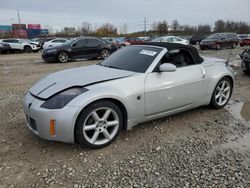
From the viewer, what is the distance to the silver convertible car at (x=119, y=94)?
2.73m

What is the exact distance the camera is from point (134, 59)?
3.70 meters

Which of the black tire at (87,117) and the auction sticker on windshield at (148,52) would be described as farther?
the auction sticker on windshield at (148,52)

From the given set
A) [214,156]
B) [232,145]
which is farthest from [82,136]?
Result: [232,145]

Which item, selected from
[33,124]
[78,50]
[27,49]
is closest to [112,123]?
[33,124]

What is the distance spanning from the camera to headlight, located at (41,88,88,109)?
2.71 metres

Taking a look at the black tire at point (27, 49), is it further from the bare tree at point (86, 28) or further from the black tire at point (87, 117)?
the bare tree at point (86, 28)

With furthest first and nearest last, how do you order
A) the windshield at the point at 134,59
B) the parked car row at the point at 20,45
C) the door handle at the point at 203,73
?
1. the parked car row at the point at 20,45
2. the door handle at the point at 203,73
3. the windshield at the point at 134,59

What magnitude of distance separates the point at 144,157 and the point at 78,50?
1071cm

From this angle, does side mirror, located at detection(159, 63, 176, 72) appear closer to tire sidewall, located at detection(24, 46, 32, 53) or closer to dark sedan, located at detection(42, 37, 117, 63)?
dark sedan, located at detection(42, 37, 117, 63)

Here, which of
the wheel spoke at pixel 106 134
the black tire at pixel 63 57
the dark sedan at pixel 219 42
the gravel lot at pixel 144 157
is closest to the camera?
the gravel lot at pixel 144 157

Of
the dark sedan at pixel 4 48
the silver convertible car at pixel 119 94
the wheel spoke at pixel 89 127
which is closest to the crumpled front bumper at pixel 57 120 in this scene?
the silver convertible car at pixel 119 94

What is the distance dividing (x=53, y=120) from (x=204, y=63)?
9.57ft

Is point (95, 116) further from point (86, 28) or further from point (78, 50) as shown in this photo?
point (86, 28)

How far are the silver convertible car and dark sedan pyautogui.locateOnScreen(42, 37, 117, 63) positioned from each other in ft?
28.8
